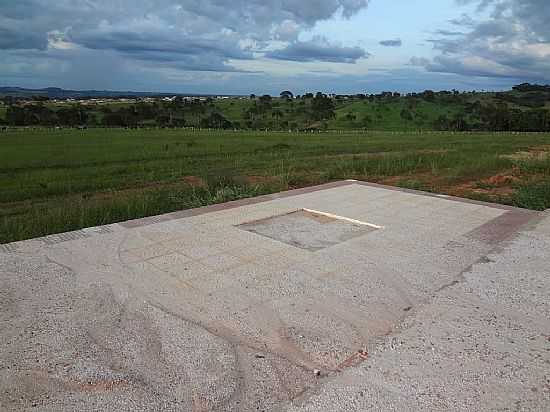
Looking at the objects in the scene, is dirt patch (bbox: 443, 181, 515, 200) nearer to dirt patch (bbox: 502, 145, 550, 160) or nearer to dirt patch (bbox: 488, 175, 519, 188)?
dirt patch (bbox: 488, 175, 519, 188)

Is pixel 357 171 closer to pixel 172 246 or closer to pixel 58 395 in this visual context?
pixel 172 246

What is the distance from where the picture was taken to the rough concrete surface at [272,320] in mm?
2117

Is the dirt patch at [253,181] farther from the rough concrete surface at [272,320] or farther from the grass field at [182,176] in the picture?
the rough concrete surface at [272,320]

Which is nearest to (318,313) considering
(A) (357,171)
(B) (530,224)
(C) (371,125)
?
(B) (530,224)

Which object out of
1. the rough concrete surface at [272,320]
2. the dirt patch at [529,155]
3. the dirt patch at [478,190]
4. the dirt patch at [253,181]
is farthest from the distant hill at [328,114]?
the rough concrete surface at [272,320]

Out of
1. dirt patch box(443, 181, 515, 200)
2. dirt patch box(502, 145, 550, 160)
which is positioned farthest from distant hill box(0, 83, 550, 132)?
dirt patch box(443, 181, 515, 200)

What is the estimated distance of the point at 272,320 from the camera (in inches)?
112

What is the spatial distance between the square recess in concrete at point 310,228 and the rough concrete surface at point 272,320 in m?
0.08

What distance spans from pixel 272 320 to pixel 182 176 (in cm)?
1195

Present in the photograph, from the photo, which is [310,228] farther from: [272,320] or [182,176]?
[182,176]

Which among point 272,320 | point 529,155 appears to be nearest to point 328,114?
point 529,155

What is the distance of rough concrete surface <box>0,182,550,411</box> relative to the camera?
2117mm

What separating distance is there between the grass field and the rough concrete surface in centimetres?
229

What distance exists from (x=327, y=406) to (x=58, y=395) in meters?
1.27
